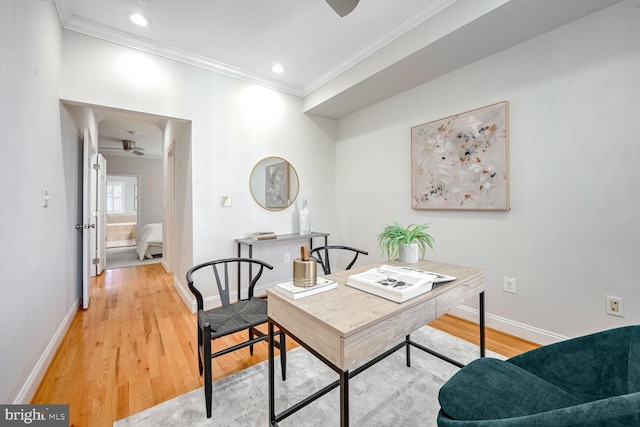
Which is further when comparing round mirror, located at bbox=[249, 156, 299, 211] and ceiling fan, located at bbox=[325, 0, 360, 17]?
round mirror, located at bbox=[249, 156, 299, 211]

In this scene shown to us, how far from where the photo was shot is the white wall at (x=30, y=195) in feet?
4.25

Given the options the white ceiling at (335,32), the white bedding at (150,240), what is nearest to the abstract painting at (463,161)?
the white ceiling at (335,32)

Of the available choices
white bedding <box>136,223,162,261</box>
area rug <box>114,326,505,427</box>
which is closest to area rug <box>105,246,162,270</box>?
white bedding <box>136,223,162,261</box>

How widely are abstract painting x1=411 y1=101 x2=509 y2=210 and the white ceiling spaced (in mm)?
526

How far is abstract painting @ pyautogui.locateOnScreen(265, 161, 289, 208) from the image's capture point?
332 cm

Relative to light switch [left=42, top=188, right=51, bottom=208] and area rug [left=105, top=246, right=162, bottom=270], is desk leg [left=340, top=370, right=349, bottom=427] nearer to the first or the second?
light switch [left=42, top=188, right=51, bottom=208]

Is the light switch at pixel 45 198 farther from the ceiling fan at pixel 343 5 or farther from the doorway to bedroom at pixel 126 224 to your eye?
the doorway to bedroom at pixel 126 224

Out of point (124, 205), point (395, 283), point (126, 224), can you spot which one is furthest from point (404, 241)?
point (124, 205)

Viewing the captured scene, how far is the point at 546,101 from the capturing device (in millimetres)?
2004

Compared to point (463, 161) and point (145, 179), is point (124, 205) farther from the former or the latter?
point (463, 161)

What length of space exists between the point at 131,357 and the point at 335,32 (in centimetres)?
312

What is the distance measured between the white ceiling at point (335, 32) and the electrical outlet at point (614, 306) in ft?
6.30

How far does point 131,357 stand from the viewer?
6.50ft

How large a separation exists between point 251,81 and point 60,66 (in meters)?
1.66
